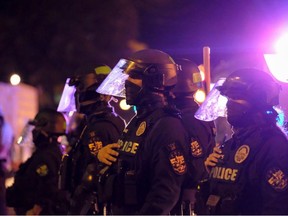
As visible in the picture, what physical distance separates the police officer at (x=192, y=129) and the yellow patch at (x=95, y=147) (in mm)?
766

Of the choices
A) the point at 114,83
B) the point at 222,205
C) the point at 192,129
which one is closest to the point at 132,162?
the point at 222,205

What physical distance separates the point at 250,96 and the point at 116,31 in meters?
18.7

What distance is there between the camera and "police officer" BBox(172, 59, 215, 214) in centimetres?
546

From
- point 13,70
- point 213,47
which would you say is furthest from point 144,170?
point 13,70

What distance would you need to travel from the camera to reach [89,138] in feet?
20.4

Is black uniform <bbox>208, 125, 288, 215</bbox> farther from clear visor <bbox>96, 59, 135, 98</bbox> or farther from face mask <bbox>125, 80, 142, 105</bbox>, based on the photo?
clear visor <bbox>96, 59, 135, 98</bbox>

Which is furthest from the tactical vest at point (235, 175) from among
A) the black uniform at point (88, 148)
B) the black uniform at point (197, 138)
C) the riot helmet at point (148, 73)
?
the black uniform at point (88, 148)

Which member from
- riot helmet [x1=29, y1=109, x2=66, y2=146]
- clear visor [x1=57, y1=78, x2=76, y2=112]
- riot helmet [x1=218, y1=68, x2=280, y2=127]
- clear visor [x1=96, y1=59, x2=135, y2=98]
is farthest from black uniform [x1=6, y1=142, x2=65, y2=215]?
riot helmet [x1=218, y1=68, x2=280, y2=127]

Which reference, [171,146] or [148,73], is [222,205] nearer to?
[171,146]

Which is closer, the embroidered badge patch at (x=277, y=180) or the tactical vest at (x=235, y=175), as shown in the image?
the embroidered badge patch at (x=277, y=180)

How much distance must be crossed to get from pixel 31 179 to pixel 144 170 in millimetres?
2623

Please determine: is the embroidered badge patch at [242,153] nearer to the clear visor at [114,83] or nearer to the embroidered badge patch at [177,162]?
the embroidered badge patch at [177,162]

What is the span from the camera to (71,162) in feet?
20.9

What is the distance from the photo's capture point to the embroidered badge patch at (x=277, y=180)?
4.43 meters
